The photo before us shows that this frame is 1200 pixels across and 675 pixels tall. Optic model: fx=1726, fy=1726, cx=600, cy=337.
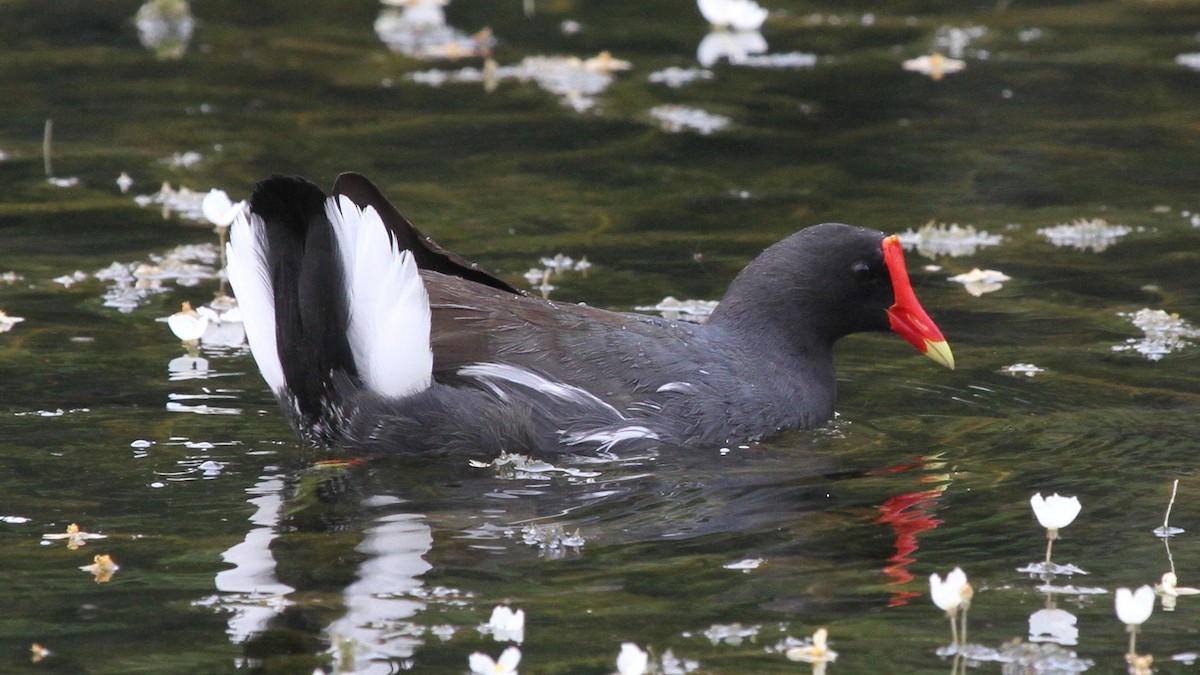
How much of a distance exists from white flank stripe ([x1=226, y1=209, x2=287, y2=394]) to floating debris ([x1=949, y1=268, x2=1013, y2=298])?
10.7ft

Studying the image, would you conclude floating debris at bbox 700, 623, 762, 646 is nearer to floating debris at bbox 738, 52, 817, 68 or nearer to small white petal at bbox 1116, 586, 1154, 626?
small white petal at bbox 1116, 586, 1154, 626

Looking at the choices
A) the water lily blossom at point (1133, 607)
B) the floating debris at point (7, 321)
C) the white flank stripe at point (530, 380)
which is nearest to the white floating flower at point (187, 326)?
the floating debris at point (7, 321)

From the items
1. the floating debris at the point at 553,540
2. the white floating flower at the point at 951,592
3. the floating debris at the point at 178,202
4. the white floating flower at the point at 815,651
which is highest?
the floating debris at the point at 178,202

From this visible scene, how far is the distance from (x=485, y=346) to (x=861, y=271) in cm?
142

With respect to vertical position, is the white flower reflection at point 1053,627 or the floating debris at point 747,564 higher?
the floating debris at point 747,564

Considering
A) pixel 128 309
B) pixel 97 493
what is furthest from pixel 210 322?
pixel 97 493

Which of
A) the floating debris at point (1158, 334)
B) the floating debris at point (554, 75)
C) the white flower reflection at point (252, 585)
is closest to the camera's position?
the white flower reflection at point (252, 585)

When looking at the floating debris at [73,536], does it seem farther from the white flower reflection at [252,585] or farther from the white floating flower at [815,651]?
the white floating flower at [815,651]

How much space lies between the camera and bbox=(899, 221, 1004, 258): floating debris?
7957mm

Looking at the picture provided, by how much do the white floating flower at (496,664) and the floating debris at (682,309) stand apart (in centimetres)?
350

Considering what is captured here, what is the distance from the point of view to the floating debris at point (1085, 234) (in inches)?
316

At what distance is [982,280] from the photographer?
294 inches

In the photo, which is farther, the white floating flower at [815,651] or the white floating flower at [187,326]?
the white floating flower at [187,326]

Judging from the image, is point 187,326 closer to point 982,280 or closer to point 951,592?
point 982,280
